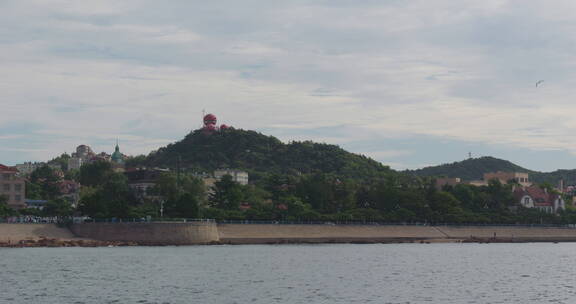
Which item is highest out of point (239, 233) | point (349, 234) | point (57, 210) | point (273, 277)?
point (57, 210)

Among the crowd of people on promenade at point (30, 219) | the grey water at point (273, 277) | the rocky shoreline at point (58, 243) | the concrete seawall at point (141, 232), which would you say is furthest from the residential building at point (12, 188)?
the grey water at point (273, 277)

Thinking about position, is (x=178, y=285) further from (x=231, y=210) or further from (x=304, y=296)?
(x=231, y=210)

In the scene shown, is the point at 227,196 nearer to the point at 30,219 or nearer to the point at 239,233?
the point at 239,233

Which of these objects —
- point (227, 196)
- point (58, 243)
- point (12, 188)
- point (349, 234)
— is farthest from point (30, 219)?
point (349, 234)

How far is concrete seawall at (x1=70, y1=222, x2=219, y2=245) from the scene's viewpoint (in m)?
147

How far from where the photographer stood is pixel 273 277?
9062 cm

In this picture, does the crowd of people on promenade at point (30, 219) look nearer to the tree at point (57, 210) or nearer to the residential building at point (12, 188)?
the tree at point (57, 210)

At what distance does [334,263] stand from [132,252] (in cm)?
3137

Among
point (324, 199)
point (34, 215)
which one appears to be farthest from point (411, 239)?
point (34, 215)

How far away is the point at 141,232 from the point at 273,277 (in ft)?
198

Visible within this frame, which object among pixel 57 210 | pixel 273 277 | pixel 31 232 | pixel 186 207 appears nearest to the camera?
pixel 273 277

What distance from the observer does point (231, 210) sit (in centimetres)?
17738

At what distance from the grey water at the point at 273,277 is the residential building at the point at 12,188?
52830mm

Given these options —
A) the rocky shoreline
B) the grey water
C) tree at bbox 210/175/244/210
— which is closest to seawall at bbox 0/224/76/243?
the rocky shoreline
